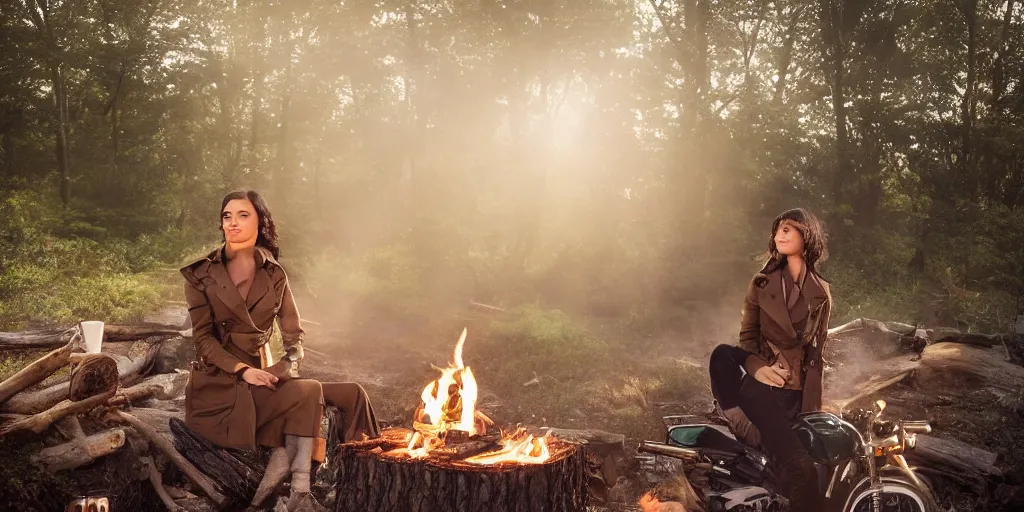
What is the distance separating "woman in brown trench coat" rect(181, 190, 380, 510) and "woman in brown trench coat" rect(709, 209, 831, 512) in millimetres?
3041

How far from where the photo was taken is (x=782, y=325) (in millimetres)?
4473

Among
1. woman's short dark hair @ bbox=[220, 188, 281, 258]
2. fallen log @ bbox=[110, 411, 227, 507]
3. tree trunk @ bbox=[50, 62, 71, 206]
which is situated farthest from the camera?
tree trunk @ bbox=[50, 62, 71, 206]

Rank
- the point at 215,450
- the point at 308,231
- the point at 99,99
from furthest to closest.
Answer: the point at 308,231 → the point at 99,99 → the point at 215,450

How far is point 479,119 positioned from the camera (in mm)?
29562

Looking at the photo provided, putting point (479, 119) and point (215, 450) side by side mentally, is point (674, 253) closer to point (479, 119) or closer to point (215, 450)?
point (479, 119)

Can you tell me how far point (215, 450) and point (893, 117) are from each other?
985 inches

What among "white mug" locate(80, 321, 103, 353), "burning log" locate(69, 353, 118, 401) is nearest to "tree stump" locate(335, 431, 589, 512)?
"burning log" locate(69, 353, 118, 401)

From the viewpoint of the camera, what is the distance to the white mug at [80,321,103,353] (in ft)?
20.2

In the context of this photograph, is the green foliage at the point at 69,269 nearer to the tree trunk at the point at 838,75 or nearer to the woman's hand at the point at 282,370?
the woman's hand at the point at 282,370

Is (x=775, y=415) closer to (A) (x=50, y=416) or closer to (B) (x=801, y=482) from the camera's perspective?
(B) (x=801, y=482)

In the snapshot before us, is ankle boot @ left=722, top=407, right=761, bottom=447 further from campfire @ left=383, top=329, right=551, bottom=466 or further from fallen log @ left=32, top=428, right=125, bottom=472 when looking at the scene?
fallen log @ left=32, top=428, right=125, bottom=472

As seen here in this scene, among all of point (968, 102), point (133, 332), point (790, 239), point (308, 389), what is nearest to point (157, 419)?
point (308, 389)

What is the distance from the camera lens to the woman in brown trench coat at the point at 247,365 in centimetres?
432

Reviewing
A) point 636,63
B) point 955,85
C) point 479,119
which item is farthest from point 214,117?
point 955,85
